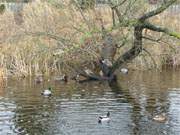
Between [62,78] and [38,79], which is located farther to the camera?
[62,78]

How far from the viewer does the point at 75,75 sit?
3033 cm

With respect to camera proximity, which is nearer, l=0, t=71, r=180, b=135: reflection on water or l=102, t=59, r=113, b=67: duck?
l=0, t=71, r=180, b=135: reflection on water

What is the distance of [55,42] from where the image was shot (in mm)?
30516

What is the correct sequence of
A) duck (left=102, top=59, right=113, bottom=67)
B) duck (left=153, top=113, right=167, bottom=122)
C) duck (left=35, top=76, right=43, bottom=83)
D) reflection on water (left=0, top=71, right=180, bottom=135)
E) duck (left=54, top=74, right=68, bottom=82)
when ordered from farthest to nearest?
duck (left=102, top=59, right=113, bottom=67) → duck (left=54, top=74, right=68, bottom=82) → duck (left=35, top=76, right=43, bottom=83) → duck (left=153, top=113, right=167, bottom=122) → reflection on water (left=0, top=71, right=180, bottom=135)

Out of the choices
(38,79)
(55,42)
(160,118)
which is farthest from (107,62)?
(160,118)

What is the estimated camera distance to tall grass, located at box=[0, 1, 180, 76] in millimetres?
29219

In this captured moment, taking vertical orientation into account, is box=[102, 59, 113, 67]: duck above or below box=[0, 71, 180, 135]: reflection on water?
above

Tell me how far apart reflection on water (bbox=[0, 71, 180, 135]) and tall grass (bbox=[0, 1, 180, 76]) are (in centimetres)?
177

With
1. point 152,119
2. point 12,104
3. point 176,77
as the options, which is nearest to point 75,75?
point 176,77

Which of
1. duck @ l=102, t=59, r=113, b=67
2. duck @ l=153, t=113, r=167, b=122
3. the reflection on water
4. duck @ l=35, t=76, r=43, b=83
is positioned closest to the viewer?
the reflection on water

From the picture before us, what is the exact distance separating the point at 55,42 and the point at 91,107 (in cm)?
952

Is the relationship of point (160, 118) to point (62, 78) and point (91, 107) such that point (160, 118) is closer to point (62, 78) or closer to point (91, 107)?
point (91, 107)

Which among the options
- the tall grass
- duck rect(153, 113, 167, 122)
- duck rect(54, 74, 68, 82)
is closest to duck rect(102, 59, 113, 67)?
the tall grass

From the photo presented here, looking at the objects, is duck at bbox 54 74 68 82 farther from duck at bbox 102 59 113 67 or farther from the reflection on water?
duck at bbox 102 59 113 67
